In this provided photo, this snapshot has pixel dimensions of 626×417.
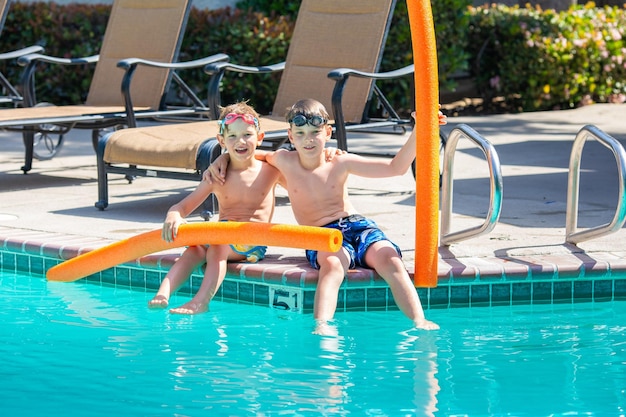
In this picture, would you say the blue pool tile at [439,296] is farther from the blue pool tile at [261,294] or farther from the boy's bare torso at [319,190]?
the blue pool tile at [261,294]

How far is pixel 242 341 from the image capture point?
488 cm

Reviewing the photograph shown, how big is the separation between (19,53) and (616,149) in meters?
5.43

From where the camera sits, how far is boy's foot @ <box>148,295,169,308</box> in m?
5.05

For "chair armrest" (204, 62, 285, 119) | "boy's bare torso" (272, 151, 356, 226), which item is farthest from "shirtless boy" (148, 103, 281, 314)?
"chair armrest" (204, 62, 285, 119)

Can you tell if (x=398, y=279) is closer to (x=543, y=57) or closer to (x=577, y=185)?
(x=577, y=185)

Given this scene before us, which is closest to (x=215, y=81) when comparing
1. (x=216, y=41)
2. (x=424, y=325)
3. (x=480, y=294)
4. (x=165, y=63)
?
(x=165, y=63)

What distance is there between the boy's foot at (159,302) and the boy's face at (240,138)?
31.4 inches

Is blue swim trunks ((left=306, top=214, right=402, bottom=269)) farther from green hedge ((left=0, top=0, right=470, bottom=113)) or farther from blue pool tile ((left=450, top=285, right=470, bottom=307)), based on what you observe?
green hedge ((left=0, top=0, right=470, bottom=113))

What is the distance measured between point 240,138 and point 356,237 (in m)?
0.73

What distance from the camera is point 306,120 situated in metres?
5.07

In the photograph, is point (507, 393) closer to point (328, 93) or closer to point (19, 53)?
point (328, 93)

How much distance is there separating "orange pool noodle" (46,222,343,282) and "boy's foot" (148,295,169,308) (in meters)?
0.27

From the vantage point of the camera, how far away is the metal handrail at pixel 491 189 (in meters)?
5.23

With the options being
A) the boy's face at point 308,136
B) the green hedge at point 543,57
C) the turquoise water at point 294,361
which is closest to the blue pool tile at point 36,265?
the turquoise water at point 294,361
